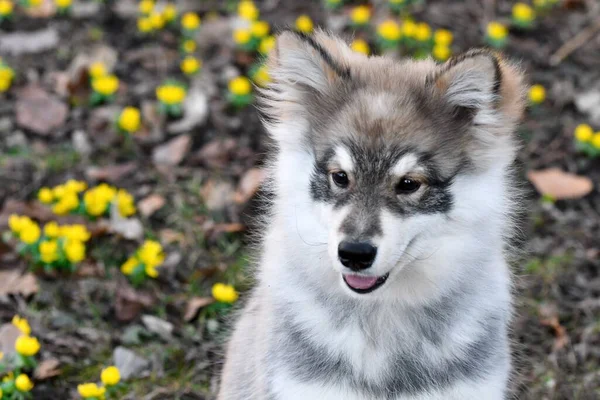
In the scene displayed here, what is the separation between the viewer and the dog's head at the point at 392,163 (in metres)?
3.31

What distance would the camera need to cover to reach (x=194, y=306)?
486 cm

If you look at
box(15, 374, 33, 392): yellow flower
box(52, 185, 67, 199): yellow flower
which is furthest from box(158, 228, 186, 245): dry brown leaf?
box(15, 374, 33, 392): yellow flower

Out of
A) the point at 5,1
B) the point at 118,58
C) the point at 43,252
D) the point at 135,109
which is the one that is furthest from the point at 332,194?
the point at 5,1

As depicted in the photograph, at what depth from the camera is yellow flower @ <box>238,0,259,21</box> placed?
21.4 feet

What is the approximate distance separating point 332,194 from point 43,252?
2.02 metres

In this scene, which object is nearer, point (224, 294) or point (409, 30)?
point (224, 294)

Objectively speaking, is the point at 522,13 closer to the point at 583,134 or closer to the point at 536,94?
the point at 536,94

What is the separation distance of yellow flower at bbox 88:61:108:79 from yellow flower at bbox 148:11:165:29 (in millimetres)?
573

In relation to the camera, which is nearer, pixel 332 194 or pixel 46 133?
pixel 332 194

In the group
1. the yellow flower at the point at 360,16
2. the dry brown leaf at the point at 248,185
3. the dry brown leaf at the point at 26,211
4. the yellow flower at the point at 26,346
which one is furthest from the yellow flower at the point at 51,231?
the yellow flower at the point at 360,16

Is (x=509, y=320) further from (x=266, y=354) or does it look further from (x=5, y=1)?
(x=5, y=1)

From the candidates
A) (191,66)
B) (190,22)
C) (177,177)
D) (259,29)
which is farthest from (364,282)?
(190,22)

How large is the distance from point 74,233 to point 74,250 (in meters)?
0.12

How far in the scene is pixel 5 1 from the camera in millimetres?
6805
